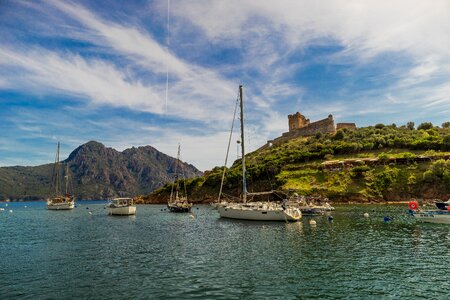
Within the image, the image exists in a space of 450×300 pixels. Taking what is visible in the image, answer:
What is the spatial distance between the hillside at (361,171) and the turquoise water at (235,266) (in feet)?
216

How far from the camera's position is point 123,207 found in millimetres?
88688

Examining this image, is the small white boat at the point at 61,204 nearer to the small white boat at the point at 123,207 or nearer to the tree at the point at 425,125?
the small white boat at the point at 123,207

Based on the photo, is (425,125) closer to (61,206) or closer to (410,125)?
(410,125)

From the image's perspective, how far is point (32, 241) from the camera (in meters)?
44.3

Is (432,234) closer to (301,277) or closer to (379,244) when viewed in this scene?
(379,244)

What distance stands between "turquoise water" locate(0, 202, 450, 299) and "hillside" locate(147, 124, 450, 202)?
65813 millimetres

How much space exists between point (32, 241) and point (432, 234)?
179ft

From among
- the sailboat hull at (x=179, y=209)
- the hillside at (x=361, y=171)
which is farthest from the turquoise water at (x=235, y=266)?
the hillside at (x=361, y=171)

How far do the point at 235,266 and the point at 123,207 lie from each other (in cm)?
6865

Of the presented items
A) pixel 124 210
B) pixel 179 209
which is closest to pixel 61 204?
pixel 124 210

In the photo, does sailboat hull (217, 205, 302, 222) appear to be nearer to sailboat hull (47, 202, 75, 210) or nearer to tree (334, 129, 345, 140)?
sailboat hull (47, 202, 75, 210)

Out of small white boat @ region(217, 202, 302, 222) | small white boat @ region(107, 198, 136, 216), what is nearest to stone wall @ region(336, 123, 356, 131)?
small white boat @ region(107, 198, 136, 216)

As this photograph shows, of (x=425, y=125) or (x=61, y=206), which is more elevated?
(x=425, y=125)

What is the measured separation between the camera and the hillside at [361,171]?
10394cm
